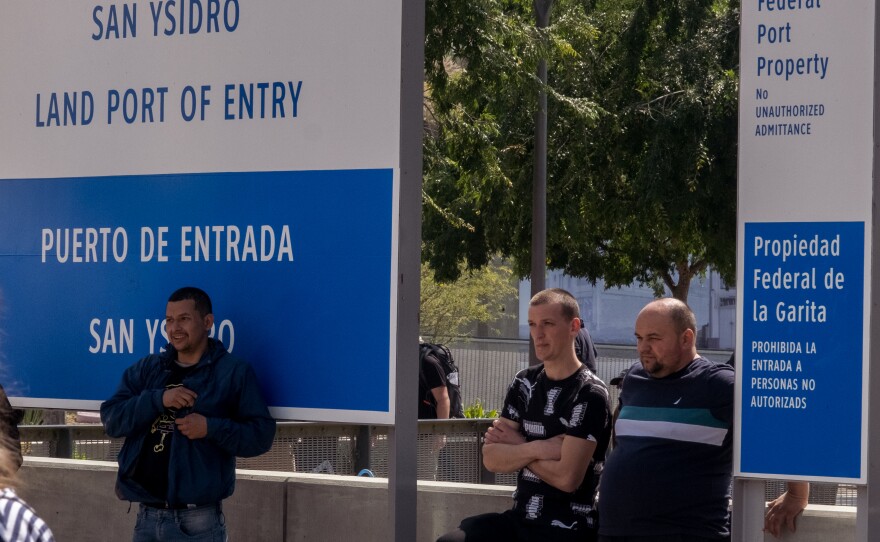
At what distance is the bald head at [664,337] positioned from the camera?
530 centimetres

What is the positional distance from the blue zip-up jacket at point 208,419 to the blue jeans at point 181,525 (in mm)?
55

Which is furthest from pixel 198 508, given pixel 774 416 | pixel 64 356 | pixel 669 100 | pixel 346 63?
pixel 669 100

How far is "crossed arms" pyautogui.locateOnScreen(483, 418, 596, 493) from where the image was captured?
507cm

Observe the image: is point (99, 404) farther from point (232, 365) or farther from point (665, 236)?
point (665, 236)

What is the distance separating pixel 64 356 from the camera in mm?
5668

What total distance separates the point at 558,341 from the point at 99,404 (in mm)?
2103

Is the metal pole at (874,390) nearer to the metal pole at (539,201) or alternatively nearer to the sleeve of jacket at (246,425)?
the sleeve of jacket at (246,425)

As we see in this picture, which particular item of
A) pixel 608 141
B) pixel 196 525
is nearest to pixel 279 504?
pixel 196 525

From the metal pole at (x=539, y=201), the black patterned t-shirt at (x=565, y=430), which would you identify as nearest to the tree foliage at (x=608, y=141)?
the metal pole at (x=539, y=201)

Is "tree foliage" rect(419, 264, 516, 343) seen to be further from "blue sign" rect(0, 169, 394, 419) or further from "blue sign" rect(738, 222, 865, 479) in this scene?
"blue sign" rect(738, 222, 865, 479)

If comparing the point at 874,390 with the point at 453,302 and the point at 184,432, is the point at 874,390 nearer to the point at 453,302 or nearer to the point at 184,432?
the point at 184,432

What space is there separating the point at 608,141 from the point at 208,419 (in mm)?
15592

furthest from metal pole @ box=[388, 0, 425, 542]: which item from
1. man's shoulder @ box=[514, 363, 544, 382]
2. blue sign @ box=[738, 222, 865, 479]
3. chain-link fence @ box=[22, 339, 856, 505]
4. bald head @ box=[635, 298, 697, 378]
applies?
chain-link fence @ box=[22, 339, 856, 505]

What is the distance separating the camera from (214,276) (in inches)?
211
